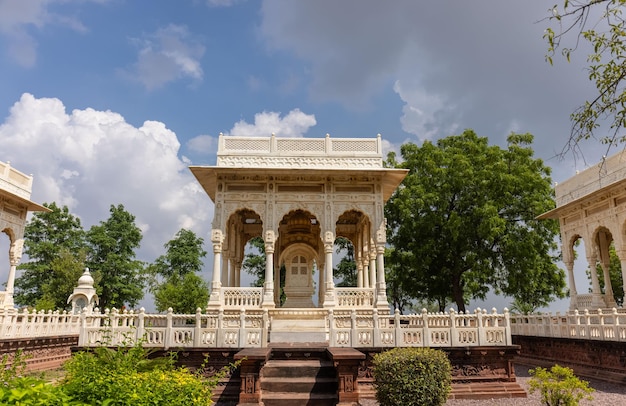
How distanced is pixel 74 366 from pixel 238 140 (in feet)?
38.5

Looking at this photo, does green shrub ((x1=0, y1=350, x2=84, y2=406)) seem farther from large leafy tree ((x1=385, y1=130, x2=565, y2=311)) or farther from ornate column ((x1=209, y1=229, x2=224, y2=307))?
large leafy tree ((x1=385, y1=130, x2=565, y2=311))

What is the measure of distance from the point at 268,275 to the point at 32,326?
28.6 feet

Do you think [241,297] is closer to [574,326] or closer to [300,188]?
→ [300,188]

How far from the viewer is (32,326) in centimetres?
1633

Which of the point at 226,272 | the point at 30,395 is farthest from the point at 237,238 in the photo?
the point at 30,395

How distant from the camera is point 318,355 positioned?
11.1 m

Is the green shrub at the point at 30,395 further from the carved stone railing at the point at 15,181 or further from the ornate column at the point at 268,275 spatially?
the carved stone railing at the point at 15,181

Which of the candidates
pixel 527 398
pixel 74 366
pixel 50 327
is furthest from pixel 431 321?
pixel 50 327

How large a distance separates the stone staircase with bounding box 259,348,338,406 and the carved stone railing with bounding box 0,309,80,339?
10.1 metres

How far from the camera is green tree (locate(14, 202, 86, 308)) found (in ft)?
110

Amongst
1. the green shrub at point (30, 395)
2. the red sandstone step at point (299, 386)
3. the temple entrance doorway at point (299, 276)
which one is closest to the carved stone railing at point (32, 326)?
the temple entrance doorway at point (299, 276)

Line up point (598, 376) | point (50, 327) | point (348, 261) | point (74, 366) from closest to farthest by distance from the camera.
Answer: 1. point (74, 366)
2. point (598, 376)
3. point (50, 327)
4. point (348, 261)

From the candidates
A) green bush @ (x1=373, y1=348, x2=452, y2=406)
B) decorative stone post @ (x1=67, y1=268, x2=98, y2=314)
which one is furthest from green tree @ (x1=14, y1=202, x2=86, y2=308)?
green bush @ (x1=373, y1=348, x2=452, y2=406)

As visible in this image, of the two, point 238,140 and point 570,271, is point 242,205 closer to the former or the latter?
point 238,140
